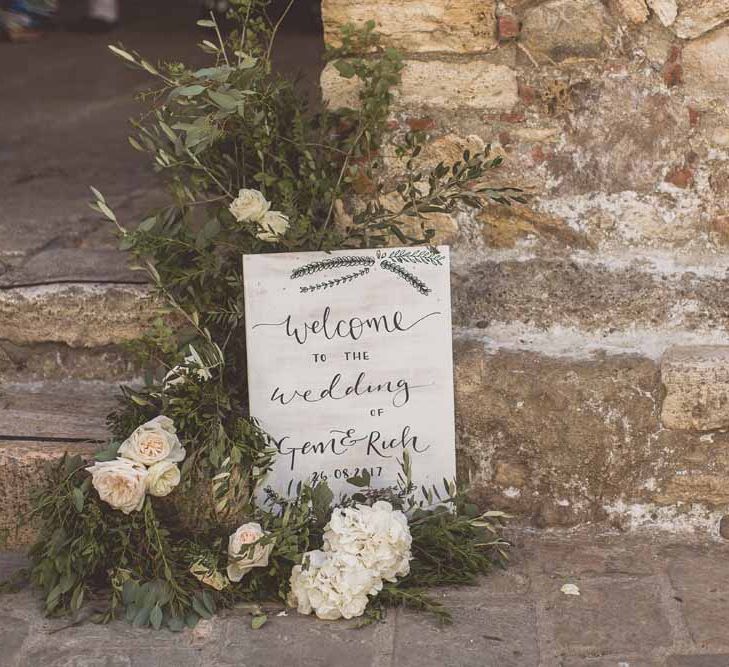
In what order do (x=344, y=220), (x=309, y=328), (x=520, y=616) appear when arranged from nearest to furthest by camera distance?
(x=520, y=616) < (x=309, y=328) < (x=344, y=220)

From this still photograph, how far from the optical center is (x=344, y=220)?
8.93 feet

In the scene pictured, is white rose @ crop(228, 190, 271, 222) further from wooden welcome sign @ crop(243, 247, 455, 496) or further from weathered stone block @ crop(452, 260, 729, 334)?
weathered stone block @ crop(452, 260, 729, 334)

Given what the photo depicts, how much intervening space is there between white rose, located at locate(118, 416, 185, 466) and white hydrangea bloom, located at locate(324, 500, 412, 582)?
37 cm

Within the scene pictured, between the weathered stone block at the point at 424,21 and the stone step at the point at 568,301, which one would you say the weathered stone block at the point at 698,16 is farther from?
the stone step at the point at 568,301

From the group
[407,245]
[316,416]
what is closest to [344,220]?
[407,245]

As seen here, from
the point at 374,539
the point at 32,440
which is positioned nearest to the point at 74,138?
the point at 32,440

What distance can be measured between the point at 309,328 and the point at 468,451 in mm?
471

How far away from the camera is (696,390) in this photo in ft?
8.22

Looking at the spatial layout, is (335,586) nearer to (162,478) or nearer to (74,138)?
(162,478)

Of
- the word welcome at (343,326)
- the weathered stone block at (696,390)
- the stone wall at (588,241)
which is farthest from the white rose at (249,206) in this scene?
the weathered stone block at (696,390)

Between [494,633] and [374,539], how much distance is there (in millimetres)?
306

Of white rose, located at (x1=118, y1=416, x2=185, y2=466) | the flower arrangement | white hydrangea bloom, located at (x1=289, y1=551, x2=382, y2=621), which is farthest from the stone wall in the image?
white rose, located at (x1=118, y1=416, x2=185, y2=466)

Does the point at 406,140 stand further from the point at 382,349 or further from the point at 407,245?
the point at 382,349

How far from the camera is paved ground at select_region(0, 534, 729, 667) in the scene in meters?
2.21
